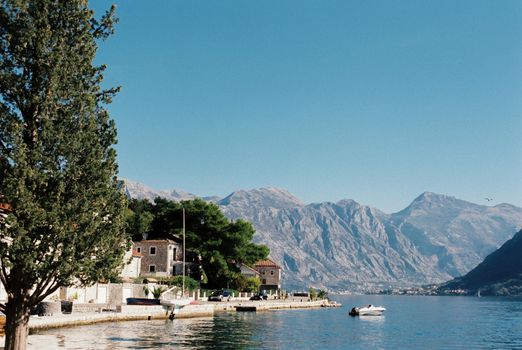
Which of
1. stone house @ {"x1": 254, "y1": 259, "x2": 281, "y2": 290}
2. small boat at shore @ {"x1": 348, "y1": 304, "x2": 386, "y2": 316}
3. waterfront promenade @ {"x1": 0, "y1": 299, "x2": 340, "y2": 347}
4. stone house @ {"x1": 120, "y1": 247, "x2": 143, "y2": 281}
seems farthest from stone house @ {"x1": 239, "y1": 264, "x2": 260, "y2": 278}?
stone house @ {"x1": 120, "y1": 247, "x2": 143, "y2": 281}

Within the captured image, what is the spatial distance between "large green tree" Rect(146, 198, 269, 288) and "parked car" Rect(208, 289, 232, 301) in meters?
3.90

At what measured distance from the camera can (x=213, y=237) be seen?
11925 centimetres

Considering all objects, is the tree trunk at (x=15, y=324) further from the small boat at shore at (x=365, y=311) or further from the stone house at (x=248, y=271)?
the stone house at (x=248, y=271)

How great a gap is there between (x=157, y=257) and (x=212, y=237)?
12237 millimetres

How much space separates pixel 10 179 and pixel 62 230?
9.09ft

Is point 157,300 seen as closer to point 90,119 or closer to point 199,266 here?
point 199,266

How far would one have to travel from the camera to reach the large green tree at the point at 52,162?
23.5 m

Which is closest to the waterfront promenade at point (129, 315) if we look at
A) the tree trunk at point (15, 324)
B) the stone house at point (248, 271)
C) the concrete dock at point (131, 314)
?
the concrete dock at point (131, 314)

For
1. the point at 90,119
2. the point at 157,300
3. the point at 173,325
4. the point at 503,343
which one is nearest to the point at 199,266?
the point at 157,300

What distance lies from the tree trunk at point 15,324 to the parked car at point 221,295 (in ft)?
281

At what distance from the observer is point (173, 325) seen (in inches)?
2537

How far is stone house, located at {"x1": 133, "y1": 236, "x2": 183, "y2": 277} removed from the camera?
11175cm

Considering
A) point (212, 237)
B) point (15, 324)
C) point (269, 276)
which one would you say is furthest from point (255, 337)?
point (269, 276)

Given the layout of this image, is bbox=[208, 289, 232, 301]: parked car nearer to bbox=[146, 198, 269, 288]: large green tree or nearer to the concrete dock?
bbox=[146, 198, 269, 288]: large green tree
